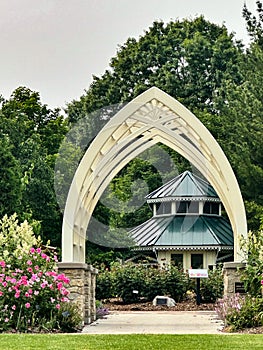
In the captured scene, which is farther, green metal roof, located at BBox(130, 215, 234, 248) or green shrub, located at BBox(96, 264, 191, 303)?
green metal roof, located at BBox(130, 215, 234, 248)

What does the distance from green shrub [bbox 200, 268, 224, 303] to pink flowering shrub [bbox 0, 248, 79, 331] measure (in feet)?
35.7

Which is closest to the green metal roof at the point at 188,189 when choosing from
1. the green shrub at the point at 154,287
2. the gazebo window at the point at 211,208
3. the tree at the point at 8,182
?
the gazebo window at the point at 211,208

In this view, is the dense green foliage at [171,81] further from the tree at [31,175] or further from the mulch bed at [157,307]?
the mulch bed at [157,307]

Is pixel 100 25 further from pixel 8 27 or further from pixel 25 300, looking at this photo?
pixel 25 300

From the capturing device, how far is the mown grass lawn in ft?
29.2

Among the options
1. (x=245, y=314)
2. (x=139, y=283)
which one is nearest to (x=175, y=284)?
(x=139, y=283)

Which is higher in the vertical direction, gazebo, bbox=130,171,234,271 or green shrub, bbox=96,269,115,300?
gazebo, bbox=130,171,234,271

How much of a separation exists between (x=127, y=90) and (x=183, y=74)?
312 centimetres

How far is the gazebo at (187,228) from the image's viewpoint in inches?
1198

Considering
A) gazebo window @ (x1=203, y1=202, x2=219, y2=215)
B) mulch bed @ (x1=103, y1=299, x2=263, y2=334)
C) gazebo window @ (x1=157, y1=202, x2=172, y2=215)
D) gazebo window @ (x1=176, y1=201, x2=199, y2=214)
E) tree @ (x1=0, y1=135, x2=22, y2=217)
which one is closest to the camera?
Answer: mulch bed @ (x1=103, y1=299, x2=263, y2=334)

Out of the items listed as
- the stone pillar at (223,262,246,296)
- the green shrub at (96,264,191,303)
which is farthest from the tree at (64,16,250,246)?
the stone pillar at (223,262,246,296)

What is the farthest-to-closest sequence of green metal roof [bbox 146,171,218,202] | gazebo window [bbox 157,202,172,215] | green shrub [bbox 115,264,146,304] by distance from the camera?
gazebo window [bbox 157,202,172,215], green metal roof [bbox 146,171,218,202], green shrub [bbox 115,264,146,304]

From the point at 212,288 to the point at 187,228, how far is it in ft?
27.7

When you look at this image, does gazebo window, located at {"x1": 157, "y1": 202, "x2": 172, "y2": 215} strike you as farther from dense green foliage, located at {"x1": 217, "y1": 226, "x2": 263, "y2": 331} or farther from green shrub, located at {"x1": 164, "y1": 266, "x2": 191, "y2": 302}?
dense green foliage, located at {"x1": 217, "y1": 226, "x2": 263, "y2": 331}
